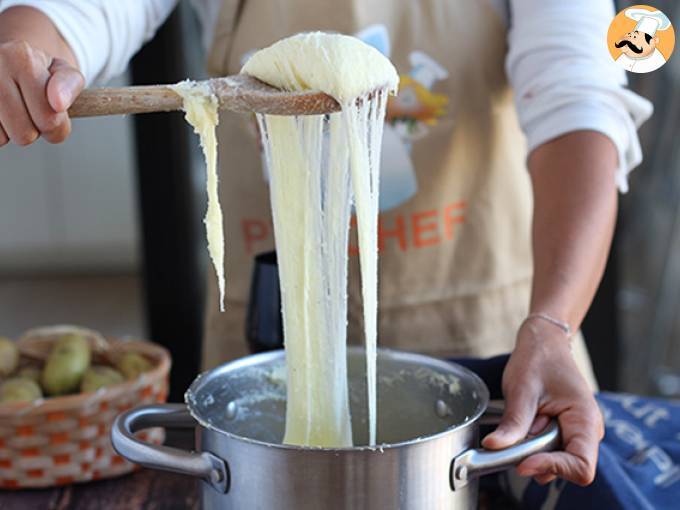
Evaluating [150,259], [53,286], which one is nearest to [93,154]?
[53,286]

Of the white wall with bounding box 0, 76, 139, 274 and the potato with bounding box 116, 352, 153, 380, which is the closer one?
the potato with bounding box 116, 352, 153, 380

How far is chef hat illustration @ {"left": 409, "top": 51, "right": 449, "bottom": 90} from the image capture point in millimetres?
1124

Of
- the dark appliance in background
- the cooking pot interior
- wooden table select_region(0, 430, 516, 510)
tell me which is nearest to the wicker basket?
wooden table select_region(0, 430, 516, 510)

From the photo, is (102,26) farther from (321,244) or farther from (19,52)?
(321,244)

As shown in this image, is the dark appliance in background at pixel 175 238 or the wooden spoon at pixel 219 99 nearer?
the wooden spoon at pixel 219 99

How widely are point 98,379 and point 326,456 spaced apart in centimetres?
45

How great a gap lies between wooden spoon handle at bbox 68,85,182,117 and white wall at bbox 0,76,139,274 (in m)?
2.27

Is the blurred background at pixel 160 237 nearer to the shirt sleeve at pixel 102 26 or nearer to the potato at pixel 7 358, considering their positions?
the shirt sleeve at pixel 102 26

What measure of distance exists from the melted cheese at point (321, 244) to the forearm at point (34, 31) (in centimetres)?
24

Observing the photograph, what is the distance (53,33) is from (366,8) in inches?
14.4

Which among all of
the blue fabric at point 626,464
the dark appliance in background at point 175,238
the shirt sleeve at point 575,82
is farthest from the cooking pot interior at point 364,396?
the dark appliance in background at point 175,238

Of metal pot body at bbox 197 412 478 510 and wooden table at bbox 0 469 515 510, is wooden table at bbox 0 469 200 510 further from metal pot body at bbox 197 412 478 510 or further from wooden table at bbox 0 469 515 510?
metal pot body at bbox 197 412 478 510

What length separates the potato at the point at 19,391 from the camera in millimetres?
962

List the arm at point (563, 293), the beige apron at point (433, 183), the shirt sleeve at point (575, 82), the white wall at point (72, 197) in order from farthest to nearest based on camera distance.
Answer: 1. the white wall at point (72, 197)
2. the beige apron at point (433, 183)
3. the shirt sleeve at point (575, 82)
4. the arm at point (563, 293)
